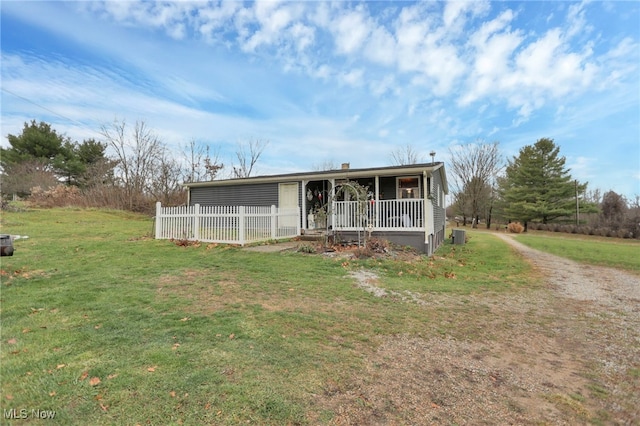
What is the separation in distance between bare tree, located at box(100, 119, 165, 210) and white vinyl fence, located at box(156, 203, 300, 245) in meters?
16.9

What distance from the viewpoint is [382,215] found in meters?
11.0

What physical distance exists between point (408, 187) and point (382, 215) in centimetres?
262

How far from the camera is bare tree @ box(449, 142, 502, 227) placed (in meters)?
35.0

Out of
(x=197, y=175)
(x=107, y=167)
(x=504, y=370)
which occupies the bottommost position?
(x=504, y=370)

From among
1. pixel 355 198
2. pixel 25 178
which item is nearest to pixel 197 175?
pixel 25 178

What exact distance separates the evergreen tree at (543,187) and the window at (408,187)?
22853 mm

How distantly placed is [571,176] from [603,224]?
5.60 m

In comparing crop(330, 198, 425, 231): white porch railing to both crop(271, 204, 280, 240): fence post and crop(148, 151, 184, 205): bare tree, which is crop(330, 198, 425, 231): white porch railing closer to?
crop(271, 204, 280, 240): fence post

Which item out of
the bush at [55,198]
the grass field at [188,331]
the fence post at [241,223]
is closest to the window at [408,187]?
the grass field at [188,331]

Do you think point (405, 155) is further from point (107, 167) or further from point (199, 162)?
point (107, 167)

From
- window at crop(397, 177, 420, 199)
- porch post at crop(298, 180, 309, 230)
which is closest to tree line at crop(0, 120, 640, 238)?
porch post at crop(298, 180, 309, 230)

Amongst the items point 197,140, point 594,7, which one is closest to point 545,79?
point 594,7

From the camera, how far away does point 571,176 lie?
98.4 ft

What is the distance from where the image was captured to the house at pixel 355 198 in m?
10.6
